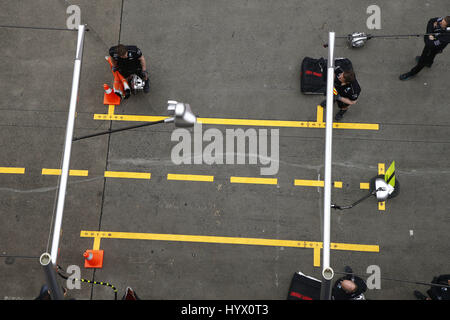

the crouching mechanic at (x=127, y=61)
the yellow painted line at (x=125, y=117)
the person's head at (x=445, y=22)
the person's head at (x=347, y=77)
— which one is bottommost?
the yellow painted line at (x=125, y=117)

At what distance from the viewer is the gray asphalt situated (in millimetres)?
8172

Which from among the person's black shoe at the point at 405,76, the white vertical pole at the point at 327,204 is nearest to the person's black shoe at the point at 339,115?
the person's black shoe at the point at 405,76

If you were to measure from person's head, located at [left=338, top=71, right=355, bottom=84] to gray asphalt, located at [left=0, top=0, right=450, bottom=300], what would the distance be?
153 cm

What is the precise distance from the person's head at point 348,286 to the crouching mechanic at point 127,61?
256 inches

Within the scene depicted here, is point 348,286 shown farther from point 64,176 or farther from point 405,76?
point 64,176

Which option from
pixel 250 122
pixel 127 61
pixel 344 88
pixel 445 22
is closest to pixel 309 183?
pixel 250 122

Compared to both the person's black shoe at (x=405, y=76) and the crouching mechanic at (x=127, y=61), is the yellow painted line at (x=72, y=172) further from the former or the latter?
the person's black shoe at (x=405, y=76)

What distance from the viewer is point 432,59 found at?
8562mm

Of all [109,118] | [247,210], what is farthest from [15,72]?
[247,210]

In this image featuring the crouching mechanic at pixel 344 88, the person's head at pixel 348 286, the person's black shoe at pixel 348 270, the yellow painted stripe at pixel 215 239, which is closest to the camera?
the person's head at pixel 348 286

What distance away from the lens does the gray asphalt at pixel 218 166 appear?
817 cm

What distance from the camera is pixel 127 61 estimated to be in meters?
8.09

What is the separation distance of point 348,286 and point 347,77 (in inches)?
168
